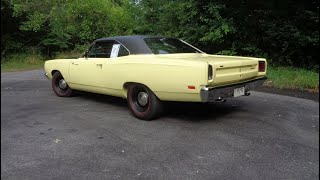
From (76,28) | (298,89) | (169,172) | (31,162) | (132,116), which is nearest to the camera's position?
(169,172)

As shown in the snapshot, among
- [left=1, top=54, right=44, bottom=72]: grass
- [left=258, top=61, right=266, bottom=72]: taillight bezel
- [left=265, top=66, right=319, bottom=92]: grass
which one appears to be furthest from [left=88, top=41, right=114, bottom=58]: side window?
[left=1, top=54, right=44, bottom=72]: grass

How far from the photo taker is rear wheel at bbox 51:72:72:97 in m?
8.13

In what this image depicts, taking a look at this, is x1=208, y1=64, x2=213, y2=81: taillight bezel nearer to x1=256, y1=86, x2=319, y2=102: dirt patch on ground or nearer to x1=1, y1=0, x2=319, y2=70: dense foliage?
x1=256, y1=86, x2=319, y2=102: dirt patch on ground

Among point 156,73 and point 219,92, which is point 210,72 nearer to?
point 219,92

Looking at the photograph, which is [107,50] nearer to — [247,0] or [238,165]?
[238,165]

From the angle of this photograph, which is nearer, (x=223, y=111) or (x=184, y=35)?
(x=223, y=111)

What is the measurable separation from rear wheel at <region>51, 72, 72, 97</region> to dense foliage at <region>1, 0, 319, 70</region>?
121cm

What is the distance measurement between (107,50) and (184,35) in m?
8.34

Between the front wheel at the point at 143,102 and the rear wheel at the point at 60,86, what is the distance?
236 cm

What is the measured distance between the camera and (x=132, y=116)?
6.27m

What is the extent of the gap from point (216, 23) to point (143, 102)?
8213 millimetres

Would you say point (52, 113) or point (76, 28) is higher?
point (76, 28)

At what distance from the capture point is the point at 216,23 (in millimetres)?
13500

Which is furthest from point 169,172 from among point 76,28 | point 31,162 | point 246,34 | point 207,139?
point 76,28
